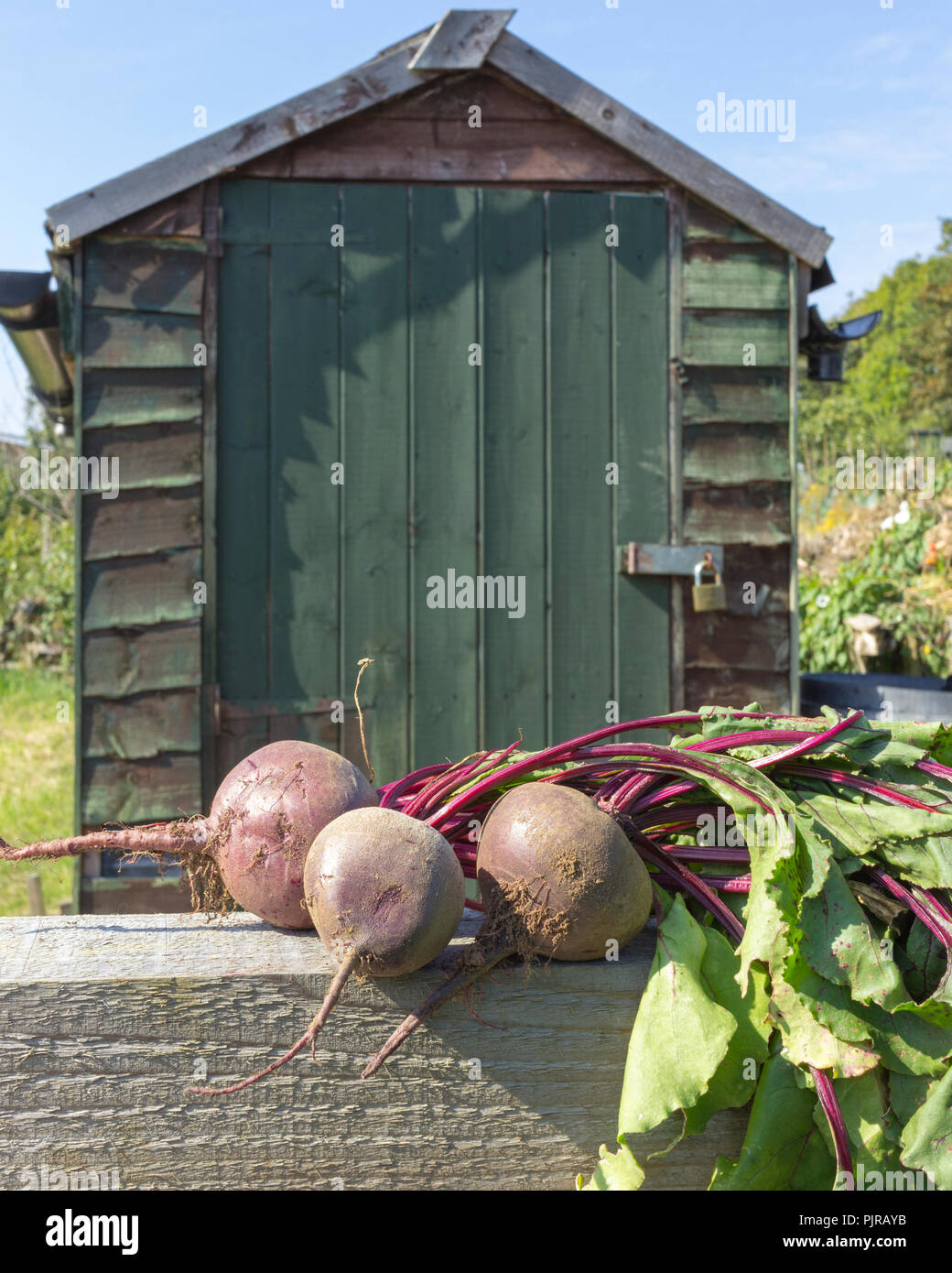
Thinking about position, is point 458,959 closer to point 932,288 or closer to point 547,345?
point 547,345

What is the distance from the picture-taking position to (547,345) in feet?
13.2

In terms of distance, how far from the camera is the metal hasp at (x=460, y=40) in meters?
3.81

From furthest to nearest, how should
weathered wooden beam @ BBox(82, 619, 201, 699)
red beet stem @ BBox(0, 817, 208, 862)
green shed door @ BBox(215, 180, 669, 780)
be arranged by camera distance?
1. green shed door @ BBox(215, 180, 669, 780)
2. weathered wooden beam @ BBox(82, 619, 201, 699)
3. red beet stem @ BBox(0, 817, 208, 862)

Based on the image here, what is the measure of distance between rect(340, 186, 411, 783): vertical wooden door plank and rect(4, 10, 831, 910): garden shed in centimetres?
1

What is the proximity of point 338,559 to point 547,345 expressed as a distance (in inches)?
46.7

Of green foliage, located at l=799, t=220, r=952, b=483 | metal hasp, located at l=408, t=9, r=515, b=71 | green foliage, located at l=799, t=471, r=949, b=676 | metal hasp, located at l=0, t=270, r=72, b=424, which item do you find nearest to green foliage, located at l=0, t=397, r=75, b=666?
metal hasp, located at l=0, t=270, r=72, b=424

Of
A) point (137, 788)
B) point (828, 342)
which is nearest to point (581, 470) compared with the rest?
point (828, 342)

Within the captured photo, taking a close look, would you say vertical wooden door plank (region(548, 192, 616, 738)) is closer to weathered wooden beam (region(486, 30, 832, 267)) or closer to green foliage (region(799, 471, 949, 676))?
weathered wooden beam (region(486, 30, 832, 267))

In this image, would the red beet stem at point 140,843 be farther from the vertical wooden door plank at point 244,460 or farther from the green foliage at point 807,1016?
the vertical wooden door plank at point 244,460

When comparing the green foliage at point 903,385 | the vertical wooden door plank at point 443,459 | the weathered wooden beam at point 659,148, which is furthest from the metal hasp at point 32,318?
the green foliage at point 903,385

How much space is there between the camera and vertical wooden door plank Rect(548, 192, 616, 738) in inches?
158

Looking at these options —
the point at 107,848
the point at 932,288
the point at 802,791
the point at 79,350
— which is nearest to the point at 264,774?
the point at 107,848

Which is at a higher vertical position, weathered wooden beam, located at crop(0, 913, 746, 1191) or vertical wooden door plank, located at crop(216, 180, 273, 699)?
vertical wooden door plank, located at crop(216, 180, 273, 699)

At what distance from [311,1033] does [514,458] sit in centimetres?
314
